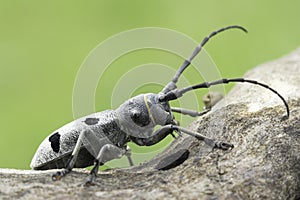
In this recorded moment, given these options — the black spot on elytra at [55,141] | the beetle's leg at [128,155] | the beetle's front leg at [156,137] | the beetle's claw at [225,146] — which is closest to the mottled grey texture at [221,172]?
the beetle's claw at [225,146]

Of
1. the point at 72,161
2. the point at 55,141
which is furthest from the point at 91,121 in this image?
the point at 72,161

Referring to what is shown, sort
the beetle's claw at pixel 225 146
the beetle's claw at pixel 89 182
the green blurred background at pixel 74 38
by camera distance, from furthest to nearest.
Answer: the green blurred background at pixel 74 38
the beetle's claw at pixel 225 146
the beetle's claw at pixel 89 182

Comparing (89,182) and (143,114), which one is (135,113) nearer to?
(143,114)

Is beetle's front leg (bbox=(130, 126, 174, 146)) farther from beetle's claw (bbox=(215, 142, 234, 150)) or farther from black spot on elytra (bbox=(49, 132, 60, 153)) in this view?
black spot on elytra (bbox=(49, 132, 60, 153))

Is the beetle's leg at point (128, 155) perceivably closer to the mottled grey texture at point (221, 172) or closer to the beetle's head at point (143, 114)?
the beetle's head at point (143, 114)

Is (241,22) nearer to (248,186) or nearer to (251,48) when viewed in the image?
(251,48)

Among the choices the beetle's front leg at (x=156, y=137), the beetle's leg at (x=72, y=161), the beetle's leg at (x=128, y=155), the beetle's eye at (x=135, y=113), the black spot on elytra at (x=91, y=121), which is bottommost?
the beetle's leg at (x=128, y=155)

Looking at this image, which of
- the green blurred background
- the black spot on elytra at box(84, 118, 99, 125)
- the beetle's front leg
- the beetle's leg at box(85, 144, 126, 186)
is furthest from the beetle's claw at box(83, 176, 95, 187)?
the green blurred background
